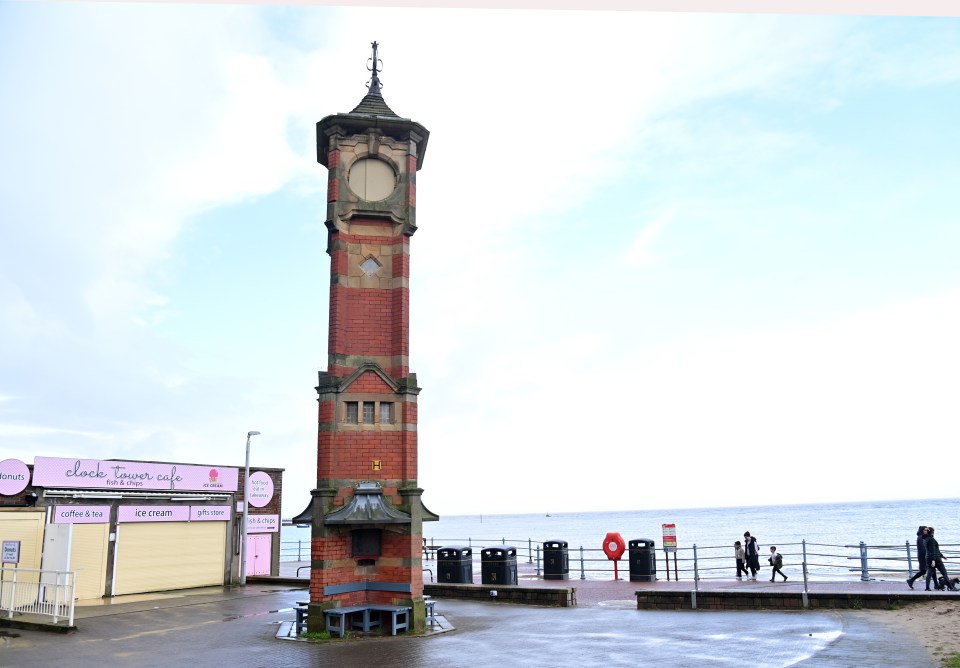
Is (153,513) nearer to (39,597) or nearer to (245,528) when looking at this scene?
(245,528)

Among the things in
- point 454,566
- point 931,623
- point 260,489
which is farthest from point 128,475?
point 931,623

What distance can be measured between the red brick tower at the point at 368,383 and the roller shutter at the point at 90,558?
1173 centimetres

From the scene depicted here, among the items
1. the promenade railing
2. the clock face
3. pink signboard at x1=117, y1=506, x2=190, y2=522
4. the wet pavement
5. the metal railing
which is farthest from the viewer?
pink signboard at x1=117, y1=506, x2=190, y2=522

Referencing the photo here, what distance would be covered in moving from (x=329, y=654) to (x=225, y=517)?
1630cm

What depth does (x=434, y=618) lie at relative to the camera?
16953 mm

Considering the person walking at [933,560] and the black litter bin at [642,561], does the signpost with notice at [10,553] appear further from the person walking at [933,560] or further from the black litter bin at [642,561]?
the person walking at [933,560]

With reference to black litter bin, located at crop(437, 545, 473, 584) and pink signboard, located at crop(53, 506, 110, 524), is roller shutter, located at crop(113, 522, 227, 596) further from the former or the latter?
black litter bin, located at crop(437, 545, 473, 584)

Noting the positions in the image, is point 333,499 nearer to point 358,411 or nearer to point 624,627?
point 358,411

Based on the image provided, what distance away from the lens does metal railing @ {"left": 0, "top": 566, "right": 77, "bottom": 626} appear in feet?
56.1

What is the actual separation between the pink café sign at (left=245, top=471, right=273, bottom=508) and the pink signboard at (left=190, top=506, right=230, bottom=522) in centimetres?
105

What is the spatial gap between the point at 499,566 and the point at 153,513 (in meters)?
12.1

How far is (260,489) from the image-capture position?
30.0m

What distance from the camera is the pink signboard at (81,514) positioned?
899 inches

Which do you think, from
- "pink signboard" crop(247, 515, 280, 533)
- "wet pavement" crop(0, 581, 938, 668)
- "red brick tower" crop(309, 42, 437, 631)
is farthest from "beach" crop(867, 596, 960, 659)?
"pink signboard" crop(247, 515, 280, 533)
